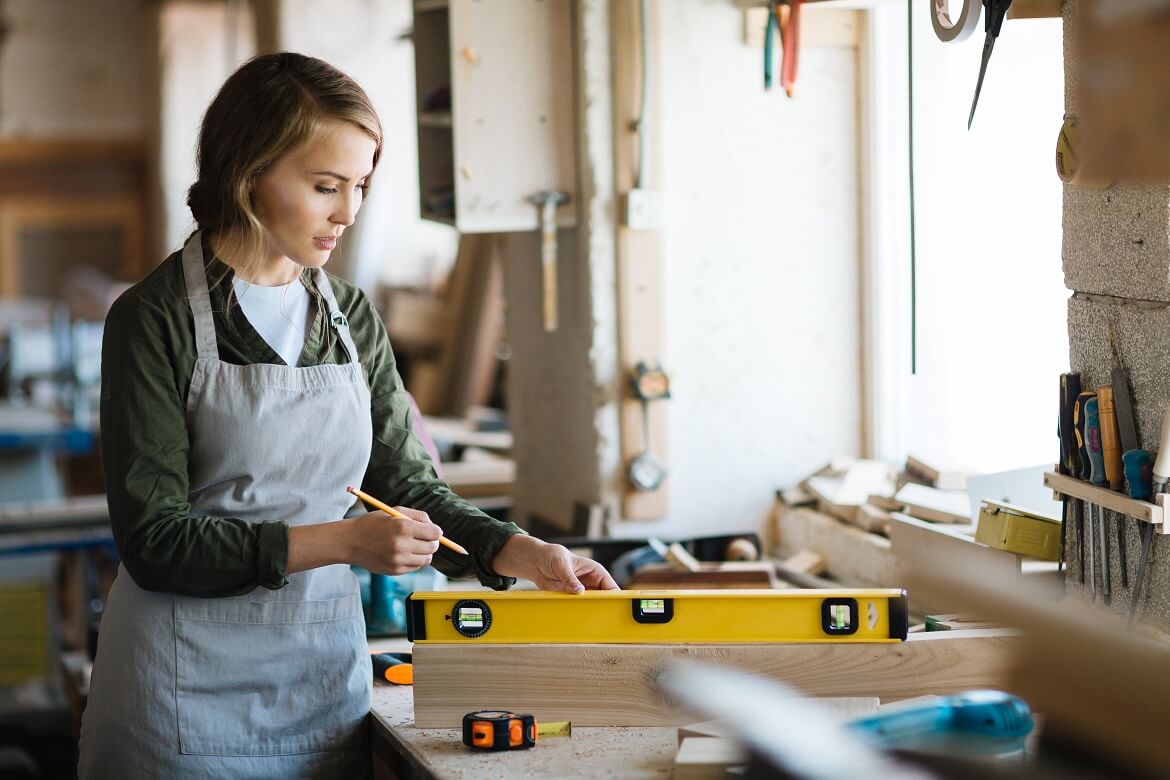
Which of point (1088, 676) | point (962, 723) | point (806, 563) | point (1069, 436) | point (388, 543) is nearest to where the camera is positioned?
point (1088, 676)

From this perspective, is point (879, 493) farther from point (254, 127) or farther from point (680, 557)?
point (254, 127)

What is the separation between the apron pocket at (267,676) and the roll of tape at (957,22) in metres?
1.15

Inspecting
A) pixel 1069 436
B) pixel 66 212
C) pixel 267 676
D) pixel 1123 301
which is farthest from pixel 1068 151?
pixel 66 212

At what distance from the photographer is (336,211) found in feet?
5.41

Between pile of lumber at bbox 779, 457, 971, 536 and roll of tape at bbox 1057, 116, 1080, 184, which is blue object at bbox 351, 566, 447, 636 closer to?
pile of lumber at bbox 779, 457, 971, 536

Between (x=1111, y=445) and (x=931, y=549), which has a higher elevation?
(x=1111, y=445)

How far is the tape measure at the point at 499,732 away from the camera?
1.58 meters

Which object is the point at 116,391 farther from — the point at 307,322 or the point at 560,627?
the point at 560,627

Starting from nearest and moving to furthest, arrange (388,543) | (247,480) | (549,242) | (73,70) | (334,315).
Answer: (388,543)
(247,480)
(334,315)
(549,242)
(73,70)

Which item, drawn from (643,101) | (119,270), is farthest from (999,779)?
(119,270)

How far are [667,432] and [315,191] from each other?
128cm

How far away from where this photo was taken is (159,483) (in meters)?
1.56

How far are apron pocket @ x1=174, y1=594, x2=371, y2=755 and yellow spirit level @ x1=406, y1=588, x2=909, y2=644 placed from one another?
11 centimetres

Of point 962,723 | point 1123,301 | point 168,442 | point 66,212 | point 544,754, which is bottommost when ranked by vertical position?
point 544,754
